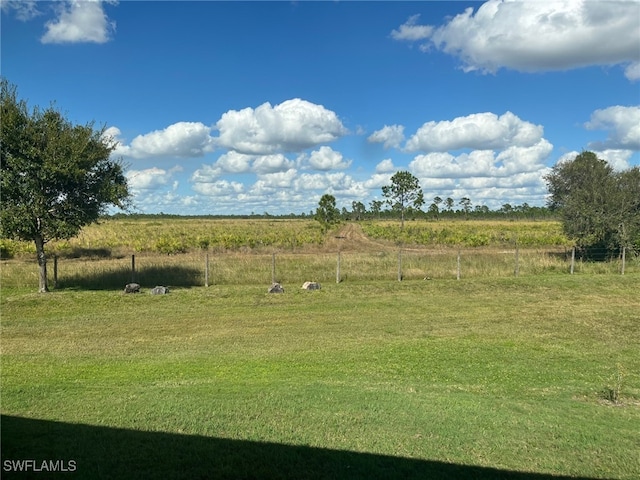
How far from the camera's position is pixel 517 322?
12852 millimetres

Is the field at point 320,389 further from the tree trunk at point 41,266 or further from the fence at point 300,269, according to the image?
the fence at point 300,269

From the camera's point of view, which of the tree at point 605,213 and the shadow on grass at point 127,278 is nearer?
the shadow on grass at point 127,278

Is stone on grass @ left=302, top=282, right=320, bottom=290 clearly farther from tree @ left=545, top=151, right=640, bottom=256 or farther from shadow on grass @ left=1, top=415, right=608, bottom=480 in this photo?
tree @ left=545, top=151, right=640, bottom=256

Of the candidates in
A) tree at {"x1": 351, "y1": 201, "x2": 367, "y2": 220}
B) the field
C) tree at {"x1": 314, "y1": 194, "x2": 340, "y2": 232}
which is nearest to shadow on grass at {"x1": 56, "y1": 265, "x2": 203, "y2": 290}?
the field

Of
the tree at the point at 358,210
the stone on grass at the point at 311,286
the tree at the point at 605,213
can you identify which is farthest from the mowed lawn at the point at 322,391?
the tree at the point at 358,210

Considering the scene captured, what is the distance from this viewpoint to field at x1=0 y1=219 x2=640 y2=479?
15.4 ft

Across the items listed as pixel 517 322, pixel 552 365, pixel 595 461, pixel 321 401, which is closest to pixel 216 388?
pixel 321 401

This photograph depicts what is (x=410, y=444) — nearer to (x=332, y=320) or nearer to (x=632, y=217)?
(x=332, y=320)

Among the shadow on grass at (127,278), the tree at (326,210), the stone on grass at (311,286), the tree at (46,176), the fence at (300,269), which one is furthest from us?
the tree at (326,210)

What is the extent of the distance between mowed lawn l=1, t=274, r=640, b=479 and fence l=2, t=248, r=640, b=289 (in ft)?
17.4

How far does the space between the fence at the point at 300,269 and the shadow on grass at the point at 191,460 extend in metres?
14.1

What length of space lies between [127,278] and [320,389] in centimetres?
1481

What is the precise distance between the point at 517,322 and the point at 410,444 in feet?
29.1

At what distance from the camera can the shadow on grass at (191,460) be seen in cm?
434
